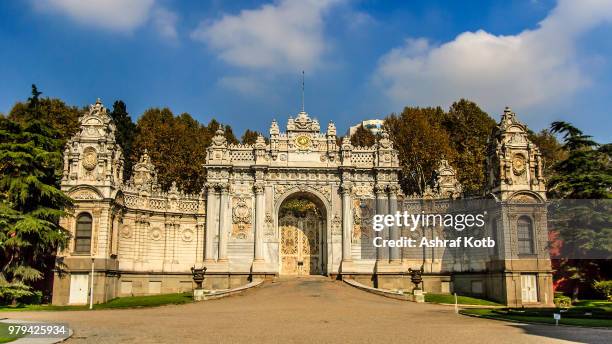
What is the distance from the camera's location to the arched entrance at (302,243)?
45.0 metres

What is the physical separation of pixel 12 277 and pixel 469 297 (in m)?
28.5

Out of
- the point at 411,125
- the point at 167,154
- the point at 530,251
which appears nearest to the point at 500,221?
the point at 530,251

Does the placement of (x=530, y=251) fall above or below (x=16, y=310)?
above

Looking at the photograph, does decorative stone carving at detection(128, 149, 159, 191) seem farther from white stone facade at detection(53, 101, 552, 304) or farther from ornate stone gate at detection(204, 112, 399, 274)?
ornate stone gate at detection(204, 112, 399, 274)

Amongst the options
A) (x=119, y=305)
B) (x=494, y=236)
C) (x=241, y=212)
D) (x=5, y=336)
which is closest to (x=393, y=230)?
(x=494, y=236)

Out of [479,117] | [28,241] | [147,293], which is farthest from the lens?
[479,117]

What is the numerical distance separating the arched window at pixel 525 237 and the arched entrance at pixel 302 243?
14339mm

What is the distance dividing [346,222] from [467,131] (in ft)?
82.4

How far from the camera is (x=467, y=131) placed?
62.2 meters

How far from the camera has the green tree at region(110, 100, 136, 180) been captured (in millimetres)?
58062

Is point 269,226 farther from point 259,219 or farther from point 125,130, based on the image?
point 125,130

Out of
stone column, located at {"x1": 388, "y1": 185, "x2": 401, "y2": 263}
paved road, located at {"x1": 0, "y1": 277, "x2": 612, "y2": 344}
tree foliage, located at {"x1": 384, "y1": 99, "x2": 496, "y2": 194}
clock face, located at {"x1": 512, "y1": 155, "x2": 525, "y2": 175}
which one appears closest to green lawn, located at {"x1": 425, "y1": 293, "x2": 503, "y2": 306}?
paved road, located at {"x1": 0, "y1": 277, "x2": 612, "y2": 344}

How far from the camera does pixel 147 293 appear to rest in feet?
134

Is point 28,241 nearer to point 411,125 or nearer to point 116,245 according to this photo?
point 116,245
